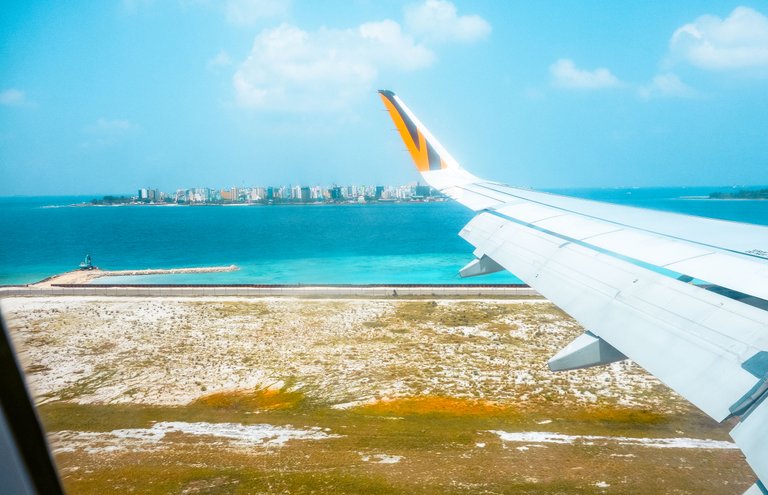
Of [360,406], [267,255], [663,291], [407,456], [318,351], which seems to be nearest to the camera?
[663,291]

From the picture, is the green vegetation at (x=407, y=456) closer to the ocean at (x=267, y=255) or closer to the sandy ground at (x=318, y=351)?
the sandy ground at (x=318, y=351)

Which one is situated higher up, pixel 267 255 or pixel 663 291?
pixel 663 291

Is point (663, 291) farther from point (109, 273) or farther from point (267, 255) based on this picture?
point (267, 255)

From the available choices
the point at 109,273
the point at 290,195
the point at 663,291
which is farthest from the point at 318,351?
the point at 290,195

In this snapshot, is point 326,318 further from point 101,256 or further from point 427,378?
point 101,256

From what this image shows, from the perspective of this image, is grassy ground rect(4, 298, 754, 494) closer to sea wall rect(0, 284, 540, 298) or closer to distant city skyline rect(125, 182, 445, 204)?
sea wall rect(0, 284, 540, 298)

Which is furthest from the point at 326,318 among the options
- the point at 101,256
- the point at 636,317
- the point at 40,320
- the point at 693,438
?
the point at 101,256

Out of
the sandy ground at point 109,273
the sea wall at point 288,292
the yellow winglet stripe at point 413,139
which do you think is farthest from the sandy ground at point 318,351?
the sandy ground at point 109,273
